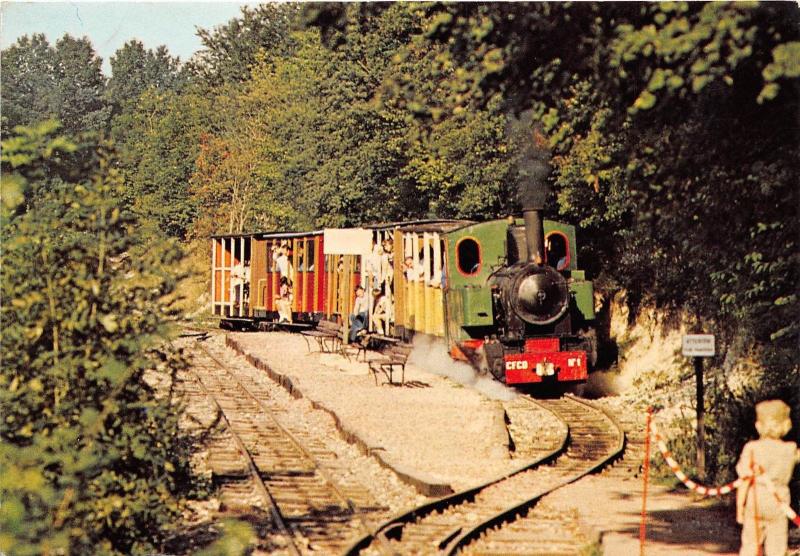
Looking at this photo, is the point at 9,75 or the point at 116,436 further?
the point at 9,75

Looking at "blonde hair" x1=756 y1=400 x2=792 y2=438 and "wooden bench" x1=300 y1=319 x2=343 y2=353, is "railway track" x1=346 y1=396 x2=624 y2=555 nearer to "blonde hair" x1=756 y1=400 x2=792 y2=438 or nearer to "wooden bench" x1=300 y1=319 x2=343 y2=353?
"blonde hair" x1=756 y1=400 x2=792 y2=438

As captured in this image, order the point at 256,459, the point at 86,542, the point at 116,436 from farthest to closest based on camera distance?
the point at 256,459 → the point at 116,436 → the point at 86,542

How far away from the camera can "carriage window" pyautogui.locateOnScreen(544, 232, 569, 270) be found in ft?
79.2

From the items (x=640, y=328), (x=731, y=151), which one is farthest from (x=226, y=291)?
(x=731, y=151)

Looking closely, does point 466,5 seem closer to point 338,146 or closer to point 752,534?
point 752,534

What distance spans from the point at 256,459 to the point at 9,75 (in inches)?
3752

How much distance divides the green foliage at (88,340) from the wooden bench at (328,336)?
19983mm

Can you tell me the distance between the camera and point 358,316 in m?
30.4

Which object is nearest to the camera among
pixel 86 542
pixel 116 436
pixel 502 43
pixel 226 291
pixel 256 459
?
pixel 86 542

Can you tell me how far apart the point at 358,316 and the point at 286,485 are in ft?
51.5

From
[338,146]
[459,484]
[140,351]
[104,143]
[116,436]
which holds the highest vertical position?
[338,146]

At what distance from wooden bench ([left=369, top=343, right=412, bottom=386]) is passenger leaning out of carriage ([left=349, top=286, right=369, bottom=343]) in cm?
105

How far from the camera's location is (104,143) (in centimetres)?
981

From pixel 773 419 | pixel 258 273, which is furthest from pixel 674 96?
pixel 258 273
